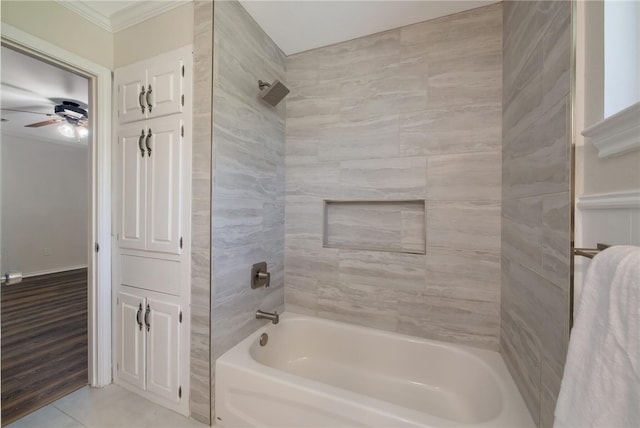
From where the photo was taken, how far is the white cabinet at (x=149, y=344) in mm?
1514

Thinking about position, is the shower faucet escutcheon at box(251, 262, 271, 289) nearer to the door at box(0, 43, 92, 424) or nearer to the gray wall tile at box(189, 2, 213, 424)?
the gray wall tile at box(189, 2, 213, 424)

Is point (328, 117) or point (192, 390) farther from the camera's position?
point (328, 117)

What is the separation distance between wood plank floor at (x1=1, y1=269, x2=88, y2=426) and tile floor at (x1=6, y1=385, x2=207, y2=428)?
0.10 meters

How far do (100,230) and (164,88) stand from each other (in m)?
1.04

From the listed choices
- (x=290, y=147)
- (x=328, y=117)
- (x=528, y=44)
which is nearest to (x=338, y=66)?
(x=328, y=117)

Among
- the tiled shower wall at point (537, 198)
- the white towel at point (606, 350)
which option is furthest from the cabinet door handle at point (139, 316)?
the tiled shower wall at point (537, 198)

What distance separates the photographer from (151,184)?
1566 millimetres

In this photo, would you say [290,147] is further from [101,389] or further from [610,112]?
[101,389]

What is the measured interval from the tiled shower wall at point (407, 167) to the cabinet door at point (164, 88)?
0.84 m

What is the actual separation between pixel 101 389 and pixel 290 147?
219 cm

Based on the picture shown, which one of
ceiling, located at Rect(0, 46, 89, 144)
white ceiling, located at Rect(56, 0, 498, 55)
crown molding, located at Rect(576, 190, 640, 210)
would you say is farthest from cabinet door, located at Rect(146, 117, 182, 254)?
crown molding, located at Rect(576, 190, 640, 210)

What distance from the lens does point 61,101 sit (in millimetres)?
2883

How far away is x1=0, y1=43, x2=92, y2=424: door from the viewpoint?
1.80m

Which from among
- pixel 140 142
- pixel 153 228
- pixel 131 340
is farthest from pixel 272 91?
pixel 131 340
